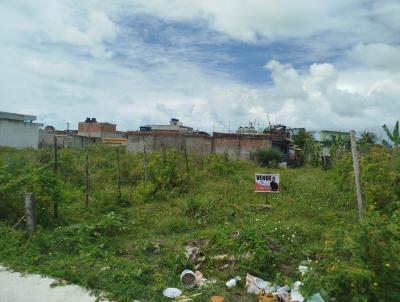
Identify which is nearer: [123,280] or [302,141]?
[123,280]

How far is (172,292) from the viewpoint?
516 cm

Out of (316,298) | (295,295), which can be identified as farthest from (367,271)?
(295,295)

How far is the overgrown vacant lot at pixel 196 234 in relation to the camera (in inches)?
159

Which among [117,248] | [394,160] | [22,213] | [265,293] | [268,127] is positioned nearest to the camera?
[265,293]

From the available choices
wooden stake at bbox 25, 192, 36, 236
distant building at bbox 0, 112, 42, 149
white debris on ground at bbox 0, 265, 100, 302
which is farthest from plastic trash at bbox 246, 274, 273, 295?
distant building at bbox 0, 112, 42, 149

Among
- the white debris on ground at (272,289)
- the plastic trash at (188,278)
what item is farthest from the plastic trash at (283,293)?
the plastic trash at (188,278)

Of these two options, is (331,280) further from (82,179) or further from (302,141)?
(302,141)

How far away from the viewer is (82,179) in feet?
43.3

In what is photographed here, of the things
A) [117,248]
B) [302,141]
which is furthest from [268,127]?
[117,248]

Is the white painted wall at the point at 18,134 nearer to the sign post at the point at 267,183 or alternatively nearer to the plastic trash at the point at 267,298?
the sign post at the point at 267,183

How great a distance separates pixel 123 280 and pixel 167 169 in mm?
7395

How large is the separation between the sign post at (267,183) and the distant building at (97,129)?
38.7 m

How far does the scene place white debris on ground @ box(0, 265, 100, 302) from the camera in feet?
16.2

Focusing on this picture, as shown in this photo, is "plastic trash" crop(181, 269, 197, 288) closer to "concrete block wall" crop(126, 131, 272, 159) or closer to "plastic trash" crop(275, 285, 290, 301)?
"plastic trash" crop(275, 285, 290, 301)
